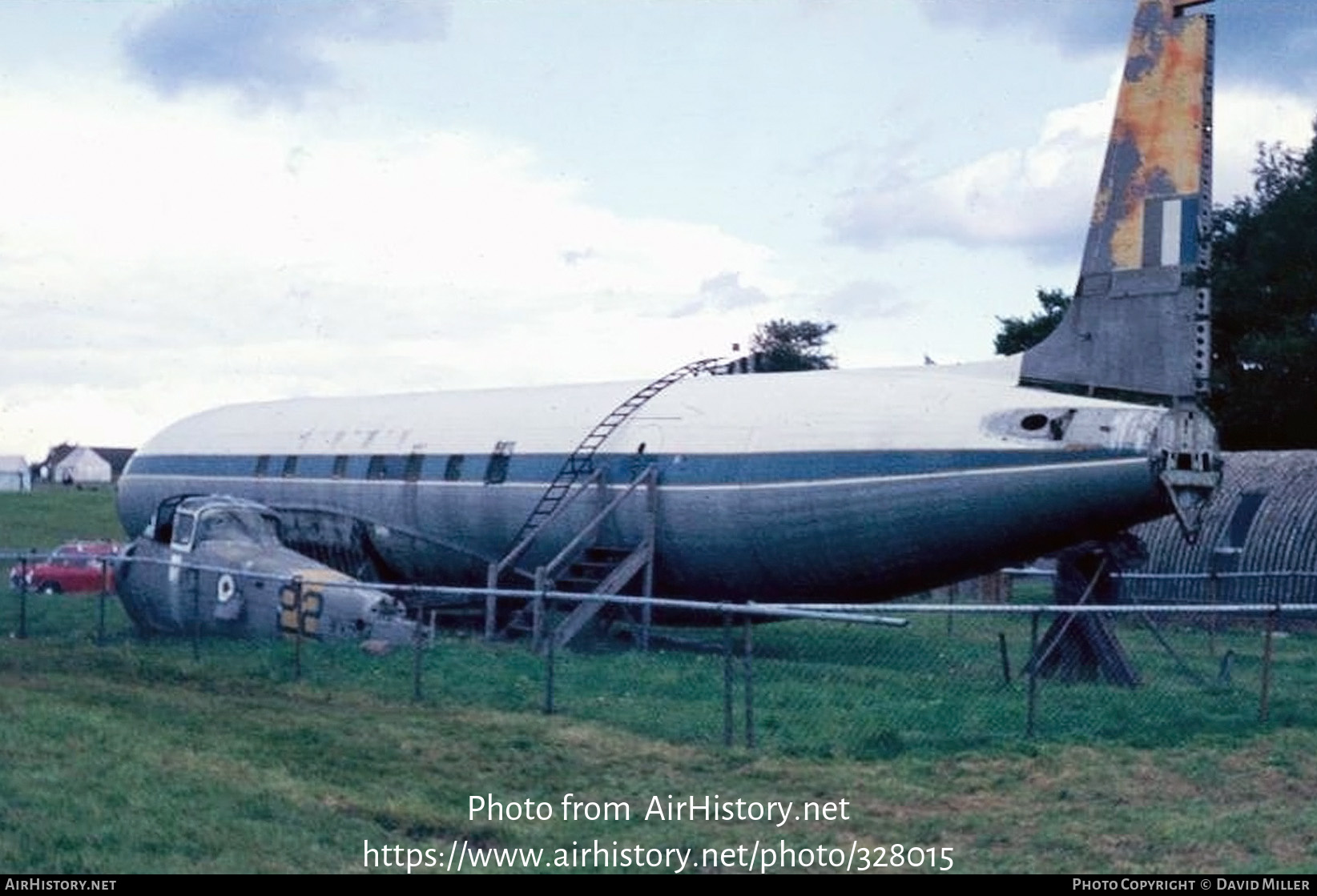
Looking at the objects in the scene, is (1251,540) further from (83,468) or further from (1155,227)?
(83,468)

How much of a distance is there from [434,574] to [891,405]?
9.80 metres

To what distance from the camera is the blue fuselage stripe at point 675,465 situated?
18.9 m

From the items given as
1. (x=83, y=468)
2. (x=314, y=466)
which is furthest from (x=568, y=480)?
(x=83, y=468)

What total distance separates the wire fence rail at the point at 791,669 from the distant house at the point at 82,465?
114 metres

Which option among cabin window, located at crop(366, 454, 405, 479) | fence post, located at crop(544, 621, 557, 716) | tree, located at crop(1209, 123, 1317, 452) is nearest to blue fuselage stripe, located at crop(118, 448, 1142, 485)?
cabin window, located at crop(366, 454, 405, 479)

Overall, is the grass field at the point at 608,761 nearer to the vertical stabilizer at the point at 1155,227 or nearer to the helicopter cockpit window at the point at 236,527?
the helicopter cockpit window at the point at 236,527

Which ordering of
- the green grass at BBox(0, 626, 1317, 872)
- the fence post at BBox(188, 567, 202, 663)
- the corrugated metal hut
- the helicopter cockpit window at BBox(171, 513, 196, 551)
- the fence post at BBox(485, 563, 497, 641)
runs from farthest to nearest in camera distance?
the corrugated metal hut → the helicopter cockpit window at BBox(171, 513, 196, 551) → the fence post at BBox(485, 563, 497, 641) → the fence post at BBox(188, 567, 202, 663) → the green grass at BBox(0, 626, 1317, 872)

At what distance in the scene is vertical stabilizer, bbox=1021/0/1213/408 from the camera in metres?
18.0

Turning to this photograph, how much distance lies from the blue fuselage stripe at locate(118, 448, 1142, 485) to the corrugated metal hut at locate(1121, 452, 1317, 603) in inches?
480

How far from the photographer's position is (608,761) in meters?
12.9

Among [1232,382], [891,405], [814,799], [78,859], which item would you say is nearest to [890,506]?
[891,405]

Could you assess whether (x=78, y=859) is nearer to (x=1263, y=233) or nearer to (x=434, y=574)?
(x=434, y=574)

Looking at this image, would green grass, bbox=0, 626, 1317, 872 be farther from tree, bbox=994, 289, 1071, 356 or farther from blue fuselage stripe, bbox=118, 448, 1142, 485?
tree, bbox=994, 289, 1071, 356

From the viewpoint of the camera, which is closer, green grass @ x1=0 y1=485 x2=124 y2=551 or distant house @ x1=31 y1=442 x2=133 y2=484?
green grass @ x1=0 y1=485 x2=124 y2=551
